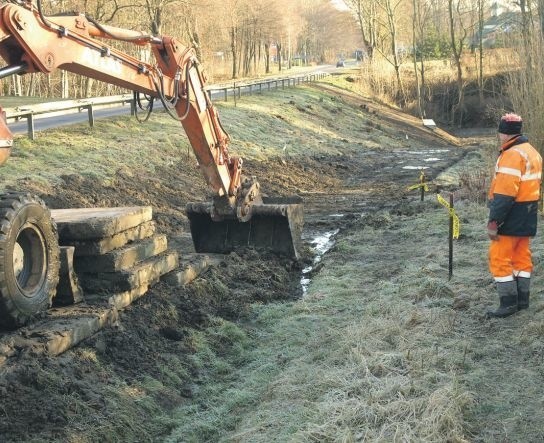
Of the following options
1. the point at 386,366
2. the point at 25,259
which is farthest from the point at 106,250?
the point at 386,366

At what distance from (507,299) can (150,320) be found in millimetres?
3725

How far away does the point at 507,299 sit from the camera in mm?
6820

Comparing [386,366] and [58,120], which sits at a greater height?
[58,120]

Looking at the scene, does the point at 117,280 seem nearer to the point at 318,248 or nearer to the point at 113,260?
the point at 113,260

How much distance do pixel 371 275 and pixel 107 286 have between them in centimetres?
391

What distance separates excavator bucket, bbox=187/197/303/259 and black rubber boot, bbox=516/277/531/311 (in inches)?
174

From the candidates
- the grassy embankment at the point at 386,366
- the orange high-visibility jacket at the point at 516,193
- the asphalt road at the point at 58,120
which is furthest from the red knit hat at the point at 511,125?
the asphalt road at the point at 58,120

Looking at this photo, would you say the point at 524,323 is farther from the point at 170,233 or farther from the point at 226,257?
the point at 170,233

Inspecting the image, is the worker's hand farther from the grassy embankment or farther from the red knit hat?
the red knit hat

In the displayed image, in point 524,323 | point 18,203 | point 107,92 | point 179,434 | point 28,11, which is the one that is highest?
point 107,92

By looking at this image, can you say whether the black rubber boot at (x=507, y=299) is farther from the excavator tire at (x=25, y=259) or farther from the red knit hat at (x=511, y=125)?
the excavator tire at (x=25, y=259)

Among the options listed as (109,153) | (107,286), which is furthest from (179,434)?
(109,153)

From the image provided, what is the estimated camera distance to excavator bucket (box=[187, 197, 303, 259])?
10.8 m

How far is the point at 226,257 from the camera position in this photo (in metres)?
10.6
